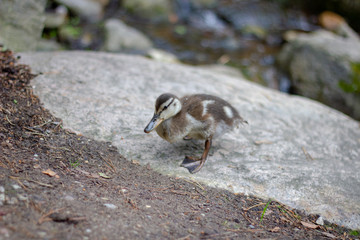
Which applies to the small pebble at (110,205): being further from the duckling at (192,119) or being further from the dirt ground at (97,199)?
the duckling at (192,119)

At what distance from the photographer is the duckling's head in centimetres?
375

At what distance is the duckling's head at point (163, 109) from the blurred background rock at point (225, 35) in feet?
11.5

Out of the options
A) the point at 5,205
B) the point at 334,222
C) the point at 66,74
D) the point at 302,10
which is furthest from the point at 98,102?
the point at 302,10

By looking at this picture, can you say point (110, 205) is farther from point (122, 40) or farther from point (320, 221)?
point (122, 40)

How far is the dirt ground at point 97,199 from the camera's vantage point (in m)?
2.53

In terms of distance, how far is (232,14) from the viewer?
46.9ft

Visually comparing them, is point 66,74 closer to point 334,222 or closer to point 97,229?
point 97,229

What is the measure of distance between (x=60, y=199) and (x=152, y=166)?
1305mm

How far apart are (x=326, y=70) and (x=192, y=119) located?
244 inches

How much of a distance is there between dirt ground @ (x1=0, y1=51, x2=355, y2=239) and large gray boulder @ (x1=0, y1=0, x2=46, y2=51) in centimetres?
215

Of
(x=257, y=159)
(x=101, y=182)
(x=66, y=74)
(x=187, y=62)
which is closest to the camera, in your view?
(x=101, y=182)

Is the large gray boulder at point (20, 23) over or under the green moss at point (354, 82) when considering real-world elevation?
over

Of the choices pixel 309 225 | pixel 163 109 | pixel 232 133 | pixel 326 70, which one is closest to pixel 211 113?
pixel 163 109

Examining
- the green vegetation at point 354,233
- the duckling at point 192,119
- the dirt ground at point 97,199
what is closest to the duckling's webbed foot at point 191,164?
the duckling at point 192,119
